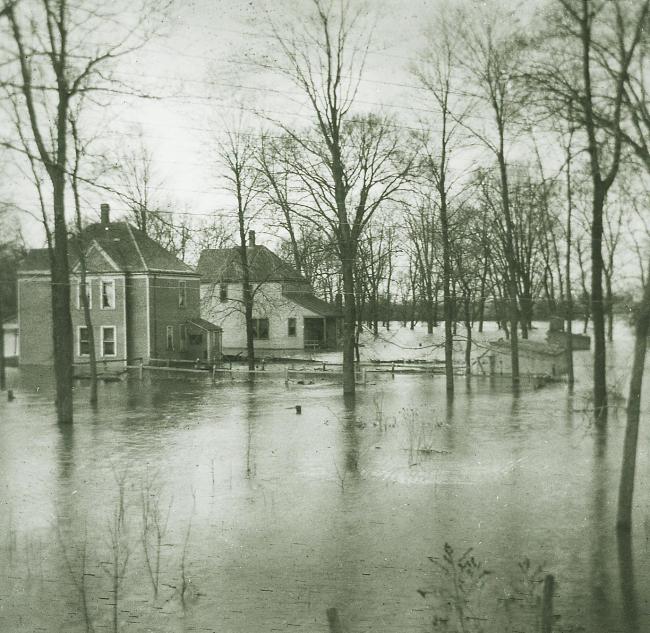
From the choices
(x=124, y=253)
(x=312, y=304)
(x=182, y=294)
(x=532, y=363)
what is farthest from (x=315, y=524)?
(x=312, y=304)

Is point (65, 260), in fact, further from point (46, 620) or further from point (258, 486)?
point (46, 620)

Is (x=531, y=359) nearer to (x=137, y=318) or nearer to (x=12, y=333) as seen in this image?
(x=137, y=318)

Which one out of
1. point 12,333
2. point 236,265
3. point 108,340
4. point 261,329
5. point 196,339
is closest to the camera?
point 108,340

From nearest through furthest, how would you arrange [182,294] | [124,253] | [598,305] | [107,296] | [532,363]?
[598,305] → [532,363] → [124,253] → [107,296] → [182,294]

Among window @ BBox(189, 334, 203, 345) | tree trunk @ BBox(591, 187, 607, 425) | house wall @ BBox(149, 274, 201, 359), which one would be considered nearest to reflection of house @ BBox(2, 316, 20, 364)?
house wall @ BBox(149, 274, 201, 359)

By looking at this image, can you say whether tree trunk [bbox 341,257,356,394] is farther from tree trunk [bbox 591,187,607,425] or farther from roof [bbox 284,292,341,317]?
roof [bbox 284,292,341,317]

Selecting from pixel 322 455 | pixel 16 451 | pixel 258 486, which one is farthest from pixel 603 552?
pixel 16 451
